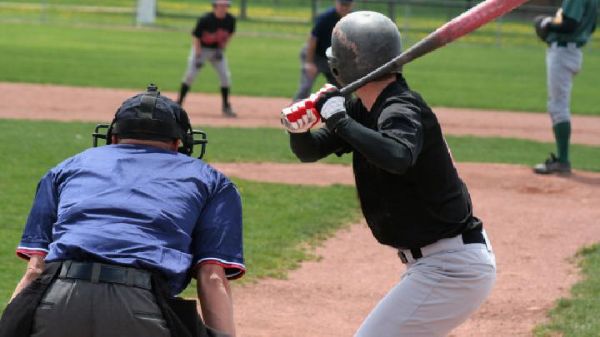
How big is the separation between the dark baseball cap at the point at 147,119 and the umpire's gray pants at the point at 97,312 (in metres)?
0.64

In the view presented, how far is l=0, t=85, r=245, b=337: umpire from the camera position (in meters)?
3.70

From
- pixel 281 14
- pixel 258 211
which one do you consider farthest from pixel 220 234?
pixel 281 14

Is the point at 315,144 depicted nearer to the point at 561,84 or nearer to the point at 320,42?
the point at 561,84

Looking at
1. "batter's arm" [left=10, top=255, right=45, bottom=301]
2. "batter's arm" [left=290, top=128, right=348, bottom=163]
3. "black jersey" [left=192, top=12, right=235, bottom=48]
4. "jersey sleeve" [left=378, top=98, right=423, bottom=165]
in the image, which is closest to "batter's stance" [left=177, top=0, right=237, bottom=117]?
"black jersey" [left=192, top=12, right=235, bottom=48]

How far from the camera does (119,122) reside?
163 inches

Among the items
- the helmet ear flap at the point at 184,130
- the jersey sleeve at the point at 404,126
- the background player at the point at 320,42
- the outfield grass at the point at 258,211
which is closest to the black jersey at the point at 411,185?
the jersey sleeve at the point at 404,126

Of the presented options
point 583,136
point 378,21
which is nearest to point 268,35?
point 583,136

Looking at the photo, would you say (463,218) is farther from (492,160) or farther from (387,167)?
(492,160)

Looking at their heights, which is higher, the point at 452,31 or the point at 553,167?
the point at 452,31

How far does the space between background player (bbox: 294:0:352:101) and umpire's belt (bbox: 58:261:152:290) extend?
1211 cm

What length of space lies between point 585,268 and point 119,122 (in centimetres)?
568

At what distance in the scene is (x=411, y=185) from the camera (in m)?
4.63

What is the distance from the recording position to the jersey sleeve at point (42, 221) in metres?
4.07

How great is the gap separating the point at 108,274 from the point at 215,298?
426 mm
